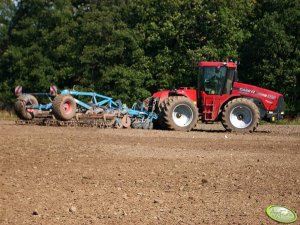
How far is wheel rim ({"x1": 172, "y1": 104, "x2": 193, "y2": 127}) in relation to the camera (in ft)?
67.7

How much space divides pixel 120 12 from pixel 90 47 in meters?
4.34

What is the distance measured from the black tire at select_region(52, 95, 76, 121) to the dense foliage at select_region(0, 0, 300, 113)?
14.9 metres

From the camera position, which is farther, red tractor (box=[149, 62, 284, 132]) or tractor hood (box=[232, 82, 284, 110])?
tractor hood (box=[232, 82, 284, 110])

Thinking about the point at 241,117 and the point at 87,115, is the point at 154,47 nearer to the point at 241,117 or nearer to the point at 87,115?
the point at 87,115

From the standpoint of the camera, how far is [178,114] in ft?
68.2

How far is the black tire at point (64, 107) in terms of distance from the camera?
20.7 m

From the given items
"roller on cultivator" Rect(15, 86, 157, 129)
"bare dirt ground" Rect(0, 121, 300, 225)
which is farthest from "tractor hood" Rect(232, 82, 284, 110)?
"bare dirt ground" Rect(0, 121, 300, 225)

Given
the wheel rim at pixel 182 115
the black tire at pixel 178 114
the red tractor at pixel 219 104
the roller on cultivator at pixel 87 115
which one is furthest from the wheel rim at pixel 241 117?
the roller on cultivator at pixel 87 115

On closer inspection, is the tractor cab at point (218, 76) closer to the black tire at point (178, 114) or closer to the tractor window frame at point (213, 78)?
the tractor window frame at point (213, 78)

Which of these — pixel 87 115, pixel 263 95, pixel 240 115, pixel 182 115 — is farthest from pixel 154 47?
pixel 240 115

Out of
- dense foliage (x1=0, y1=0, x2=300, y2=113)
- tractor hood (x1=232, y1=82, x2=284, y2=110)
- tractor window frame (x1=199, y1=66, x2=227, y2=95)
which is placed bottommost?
tractor hood (x1=232, y1=82, x2=284, y2=110)

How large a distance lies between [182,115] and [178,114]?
0.49 feet

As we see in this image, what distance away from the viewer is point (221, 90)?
20.9 m

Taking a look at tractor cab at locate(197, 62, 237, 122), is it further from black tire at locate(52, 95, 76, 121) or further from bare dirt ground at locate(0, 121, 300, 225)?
bare dirt ground at locate(0, 121, 300, 225)
